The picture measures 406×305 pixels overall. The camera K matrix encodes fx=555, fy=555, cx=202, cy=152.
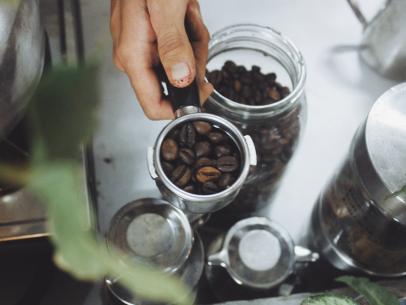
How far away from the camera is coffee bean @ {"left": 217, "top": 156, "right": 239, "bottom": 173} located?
0.51 m

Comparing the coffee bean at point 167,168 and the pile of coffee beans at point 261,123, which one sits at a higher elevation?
the coffee bean at point 167,168

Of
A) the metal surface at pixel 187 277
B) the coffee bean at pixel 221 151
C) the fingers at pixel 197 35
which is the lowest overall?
the metal surface at pixel 187 277

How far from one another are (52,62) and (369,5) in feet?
1.74

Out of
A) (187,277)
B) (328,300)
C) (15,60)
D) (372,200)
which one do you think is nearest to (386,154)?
(372,200)

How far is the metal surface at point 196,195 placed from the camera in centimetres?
49

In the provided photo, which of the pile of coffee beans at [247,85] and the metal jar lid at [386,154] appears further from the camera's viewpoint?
the pile of coffee beans at [247,85]

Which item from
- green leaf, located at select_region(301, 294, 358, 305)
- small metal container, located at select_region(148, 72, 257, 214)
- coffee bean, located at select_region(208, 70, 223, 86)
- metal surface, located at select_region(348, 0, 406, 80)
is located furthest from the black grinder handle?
metal surface, located at select_region(348, 0, 406, 80)

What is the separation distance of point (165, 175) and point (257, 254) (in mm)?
207

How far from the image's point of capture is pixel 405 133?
1.85 ft

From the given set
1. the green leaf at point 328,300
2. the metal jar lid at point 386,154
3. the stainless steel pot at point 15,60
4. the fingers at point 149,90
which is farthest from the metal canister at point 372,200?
the stainless steel pot at point 15,60

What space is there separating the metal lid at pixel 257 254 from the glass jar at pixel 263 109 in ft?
0.15

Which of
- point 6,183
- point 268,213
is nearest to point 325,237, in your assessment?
point 268,213

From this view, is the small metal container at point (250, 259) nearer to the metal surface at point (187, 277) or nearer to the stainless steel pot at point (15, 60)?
the metal surface at point (187, 277)

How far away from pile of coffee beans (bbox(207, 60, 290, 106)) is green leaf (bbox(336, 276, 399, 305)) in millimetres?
226
